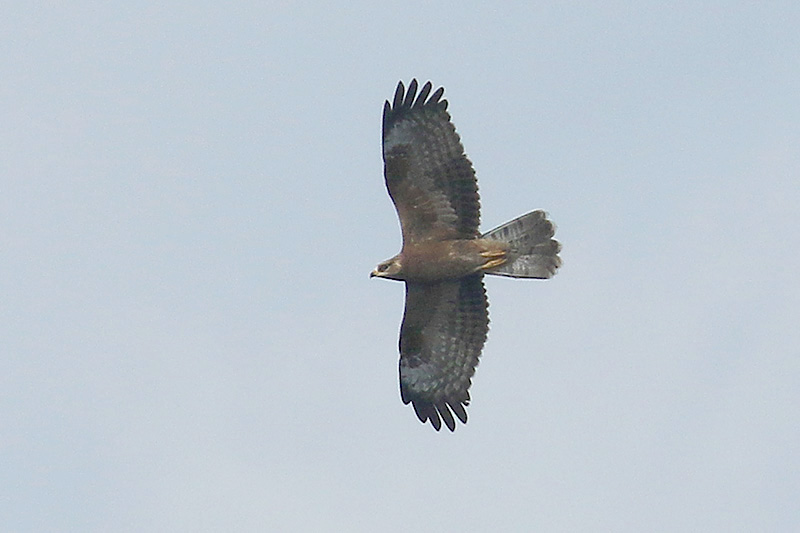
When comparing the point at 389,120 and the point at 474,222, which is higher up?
the point at 389,120

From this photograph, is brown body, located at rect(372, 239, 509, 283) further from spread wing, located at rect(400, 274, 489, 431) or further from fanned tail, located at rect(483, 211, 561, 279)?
spread wing, located at rect(400, 274, 489, 431)

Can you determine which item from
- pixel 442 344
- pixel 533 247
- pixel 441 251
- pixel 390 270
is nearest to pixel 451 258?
pixel 441 251

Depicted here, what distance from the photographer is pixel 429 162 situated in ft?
70.1

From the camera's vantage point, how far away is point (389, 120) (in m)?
21.4

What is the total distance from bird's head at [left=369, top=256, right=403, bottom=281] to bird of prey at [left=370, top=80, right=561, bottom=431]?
0.04ft

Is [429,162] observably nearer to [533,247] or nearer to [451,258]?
[451,258]

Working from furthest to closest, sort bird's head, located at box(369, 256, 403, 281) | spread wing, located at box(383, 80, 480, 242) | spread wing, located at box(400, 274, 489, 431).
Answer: spread wing, located at box(400, 274, 489, 431)
bird's head, located at box(369, 256, 403, 281)
spread wing, located at box(383, 80, 480, 242)

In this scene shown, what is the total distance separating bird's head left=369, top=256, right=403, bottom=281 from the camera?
21828 millimetres

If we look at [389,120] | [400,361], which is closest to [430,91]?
[389,120]

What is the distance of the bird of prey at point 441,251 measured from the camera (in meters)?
21.4

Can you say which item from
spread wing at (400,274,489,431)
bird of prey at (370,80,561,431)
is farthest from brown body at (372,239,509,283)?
spread wing at (400,274,489,431)

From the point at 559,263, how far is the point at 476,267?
1.12 metres

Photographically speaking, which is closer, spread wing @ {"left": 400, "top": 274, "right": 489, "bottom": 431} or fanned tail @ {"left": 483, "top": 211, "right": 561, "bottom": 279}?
fanned tail @ {"left": 483, "top": 211, "right": 561, "bottom": 279}

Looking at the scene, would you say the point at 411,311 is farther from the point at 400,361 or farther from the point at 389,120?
the point at 389,120
